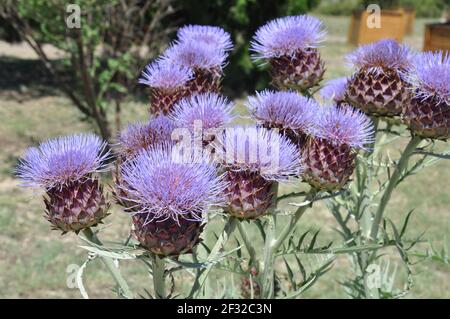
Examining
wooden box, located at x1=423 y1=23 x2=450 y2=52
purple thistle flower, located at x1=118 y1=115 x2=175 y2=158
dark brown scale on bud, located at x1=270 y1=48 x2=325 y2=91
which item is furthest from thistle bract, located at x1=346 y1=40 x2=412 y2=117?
wooden box, located at x1=423 y1=23 x2=450 y2=52

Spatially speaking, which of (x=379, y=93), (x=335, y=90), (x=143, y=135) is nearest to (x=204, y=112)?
(x=143, y=135)

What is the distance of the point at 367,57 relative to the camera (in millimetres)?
1542

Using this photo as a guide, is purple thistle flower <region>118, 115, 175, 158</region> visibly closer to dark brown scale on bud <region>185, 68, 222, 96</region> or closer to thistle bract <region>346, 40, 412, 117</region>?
dark brown scale on bud <region>185, 68, 222, 96</region>

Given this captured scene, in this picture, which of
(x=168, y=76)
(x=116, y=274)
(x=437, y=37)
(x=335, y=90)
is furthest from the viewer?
(x=437, y=37)

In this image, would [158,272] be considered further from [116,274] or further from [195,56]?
[195,56]

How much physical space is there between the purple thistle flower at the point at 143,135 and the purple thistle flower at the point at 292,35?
0.46 meters

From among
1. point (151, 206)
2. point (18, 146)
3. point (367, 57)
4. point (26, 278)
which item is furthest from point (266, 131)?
point (18, 146)

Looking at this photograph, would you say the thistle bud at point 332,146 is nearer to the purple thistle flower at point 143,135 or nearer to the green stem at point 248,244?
the green stem at point 248,244

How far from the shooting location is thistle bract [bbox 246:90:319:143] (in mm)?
1272

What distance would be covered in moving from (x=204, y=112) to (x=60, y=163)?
31 centimetres

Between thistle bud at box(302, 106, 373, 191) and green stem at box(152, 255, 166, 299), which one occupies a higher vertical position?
thistle bud at box(302, 106, 373, 191)

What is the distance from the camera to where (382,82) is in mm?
1478

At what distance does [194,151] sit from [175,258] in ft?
0.65

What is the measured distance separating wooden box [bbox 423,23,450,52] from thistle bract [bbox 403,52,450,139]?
6.42 m
